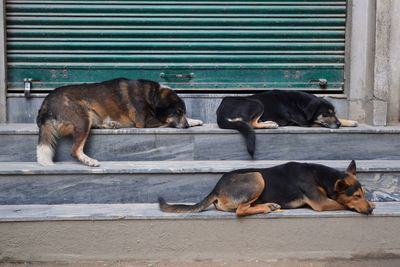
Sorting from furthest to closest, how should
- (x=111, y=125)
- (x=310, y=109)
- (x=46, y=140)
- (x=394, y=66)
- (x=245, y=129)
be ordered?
(x=394, y=66) < (x=310, y=109) < (x=111, y=125) < (x=245, y=129) < (x=46, y=140)

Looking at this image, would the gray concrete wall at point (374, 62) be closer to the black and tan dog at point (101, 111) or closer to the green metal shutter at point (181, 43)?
the green metal shutter at point (181, 43)

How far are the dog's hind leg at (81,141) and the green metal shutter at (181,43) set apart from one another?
134cm

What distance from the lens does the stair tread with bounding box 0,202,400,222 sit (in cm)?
539

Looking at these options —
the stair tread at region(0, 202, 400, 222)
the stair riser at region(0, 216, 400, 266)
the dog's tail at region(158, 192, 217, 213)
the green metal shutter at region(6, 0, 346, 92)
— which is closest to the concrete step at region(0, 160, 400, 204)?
the stair tread at region(0, 202, 400, 222)

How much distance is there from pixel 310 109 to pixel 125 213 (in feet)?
8.65

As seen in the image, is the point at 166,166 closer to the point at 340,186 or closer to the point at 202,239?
the point at 202,239

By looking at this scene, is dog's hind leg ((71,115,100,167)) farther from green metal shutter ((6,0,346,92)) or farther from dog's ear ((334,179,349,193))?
dog's ear ((334,179,349,193))

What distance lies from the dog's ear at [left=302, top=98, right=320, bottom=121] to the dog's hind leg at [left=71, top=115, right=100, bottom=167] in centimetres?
242

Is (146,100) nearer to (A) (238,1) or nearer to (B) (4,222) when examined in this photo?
(A) (238,1)

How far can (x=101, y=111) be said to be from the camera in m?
6.73

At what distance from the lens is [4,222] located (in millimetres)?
5352

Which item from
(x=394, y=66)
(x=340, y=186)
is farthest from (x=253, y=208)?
(x=394, y=66)

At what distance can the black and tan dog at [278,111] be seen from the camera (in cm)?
685

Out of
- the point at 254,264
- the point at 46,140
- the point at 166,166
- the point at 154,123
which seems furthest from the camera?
the point at 154,123
